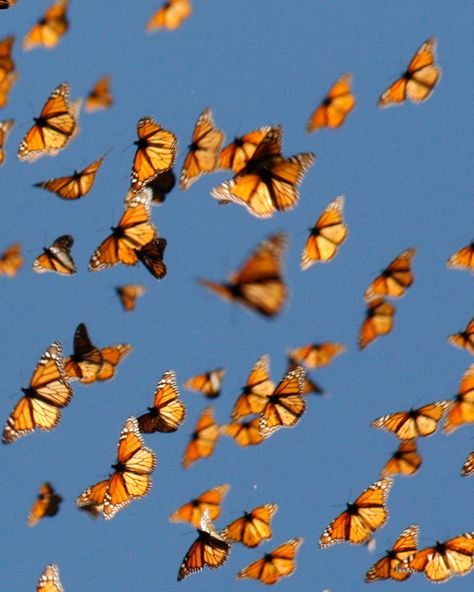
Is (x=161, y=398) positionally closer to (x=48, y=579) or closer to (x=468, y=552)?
(x=48, y=579)

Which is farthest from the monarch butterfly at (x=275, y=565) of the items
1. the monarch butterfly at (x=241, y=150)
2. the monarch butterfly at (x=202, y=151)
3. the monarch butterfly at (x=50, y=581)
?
the monarch butterfly at (x=241, y=150)

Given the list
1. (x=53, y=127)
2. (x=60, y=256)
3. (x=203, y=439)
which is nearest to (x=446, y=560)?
(x=203, y=439)

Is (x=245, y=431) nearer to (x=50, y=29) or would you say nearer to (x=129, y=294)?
(x=129, y=294)

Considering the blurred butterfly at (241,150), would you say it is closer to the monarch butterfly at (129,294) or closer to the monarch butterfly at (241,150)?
the monarch butterfly at (241,150)

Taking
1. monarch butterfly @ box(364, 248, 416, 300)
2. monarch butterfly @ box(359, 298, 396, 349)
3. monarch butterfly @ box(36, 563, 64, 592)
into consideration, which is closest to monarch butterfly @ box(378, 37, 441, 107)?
monarch butterfly @ box(364, 248, 416, 300)

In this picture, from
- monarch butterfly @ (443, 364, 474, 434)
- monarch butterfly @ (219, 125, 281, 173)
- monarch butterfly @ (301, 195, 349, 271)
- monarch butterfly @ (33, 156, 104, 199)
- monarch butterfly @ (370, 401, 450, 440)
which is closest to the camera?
monarch butterfly @ (219, 125, 281, 173)

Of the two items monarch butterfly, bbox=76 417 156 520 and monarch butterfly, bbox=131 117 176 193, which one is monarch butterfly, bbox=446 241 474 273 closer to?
monarch butterfly, bbox=131 117 176 193
